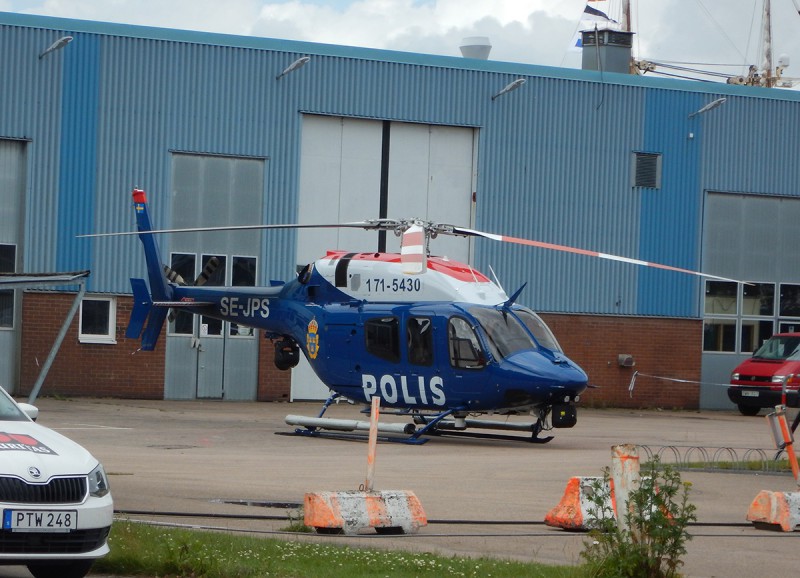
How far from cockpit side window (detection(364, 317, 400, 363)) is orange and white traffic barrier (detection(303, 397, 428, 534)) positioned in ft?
30.9

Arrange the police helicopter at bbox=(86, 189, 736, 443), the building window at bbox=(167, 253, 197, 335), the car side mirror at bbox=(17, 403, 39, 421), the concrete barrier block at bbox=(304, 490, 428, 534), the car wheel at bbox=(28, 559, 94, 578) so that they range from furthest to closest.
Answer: the building window at bbox=(167, 253, 197, 335)
the police helicopter at bbox=(86, 189, 736, 443)
the concrete barrier block at bbox=(304, 490, 428, 534)
the car side mirror at bbox=(17, 403, 39, 421)
the car wheel at bbox=(28, 559, 94, 578)

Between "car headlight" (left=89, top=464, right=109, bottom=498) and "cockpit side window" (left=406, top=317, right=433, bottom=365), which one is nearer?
"car headlight" (left=89, top=464, right=109, bottom=498)

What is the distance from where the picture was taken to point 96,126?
29.4 meters

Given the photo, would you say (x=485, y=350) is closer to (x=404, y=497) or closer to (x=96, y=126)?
(x=404, y=497)

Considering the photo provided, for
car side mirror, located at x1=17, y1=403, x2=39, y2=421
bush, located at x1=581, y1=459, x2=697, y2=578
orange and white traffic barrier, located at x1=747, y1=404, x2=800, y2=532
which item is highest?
car side mirror, located at x1=17, y1=403, x2=39, y2=421

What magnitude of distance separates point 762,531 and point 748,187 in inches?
976

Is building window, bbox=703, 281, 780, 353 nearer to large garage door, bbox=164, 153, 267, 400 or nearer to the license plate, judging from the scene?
large garage door, bbox=164, 153, 267, 400

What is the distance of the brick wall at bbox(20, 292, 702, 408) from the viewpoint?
1137 inches

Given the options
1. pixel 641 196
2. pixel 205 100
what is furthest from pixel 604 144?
pixel 205 100

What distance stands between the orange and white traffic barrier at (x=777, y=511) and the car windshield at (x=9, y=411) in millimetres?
6482

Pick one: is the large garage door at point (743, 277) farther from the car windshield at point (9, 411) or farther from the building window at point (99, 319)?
the car windshield at point (9, 411)

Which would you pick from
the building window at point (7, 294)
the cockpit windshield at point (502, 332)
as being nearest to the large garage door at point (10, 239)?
the building window at point (7, 294)

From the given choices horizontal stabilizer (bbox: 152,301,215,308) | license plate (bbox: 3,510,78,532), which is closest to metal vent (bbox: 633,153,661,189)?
horizontal stabilizer (bbox: 152,301,215,308)

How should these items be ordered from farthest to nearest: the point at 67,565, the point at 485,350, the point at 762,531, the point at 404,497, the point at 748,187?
the point at 748,187 → the point at 485,350 → the point at 762,531 → the point at 404,497 → the point at 67,565
